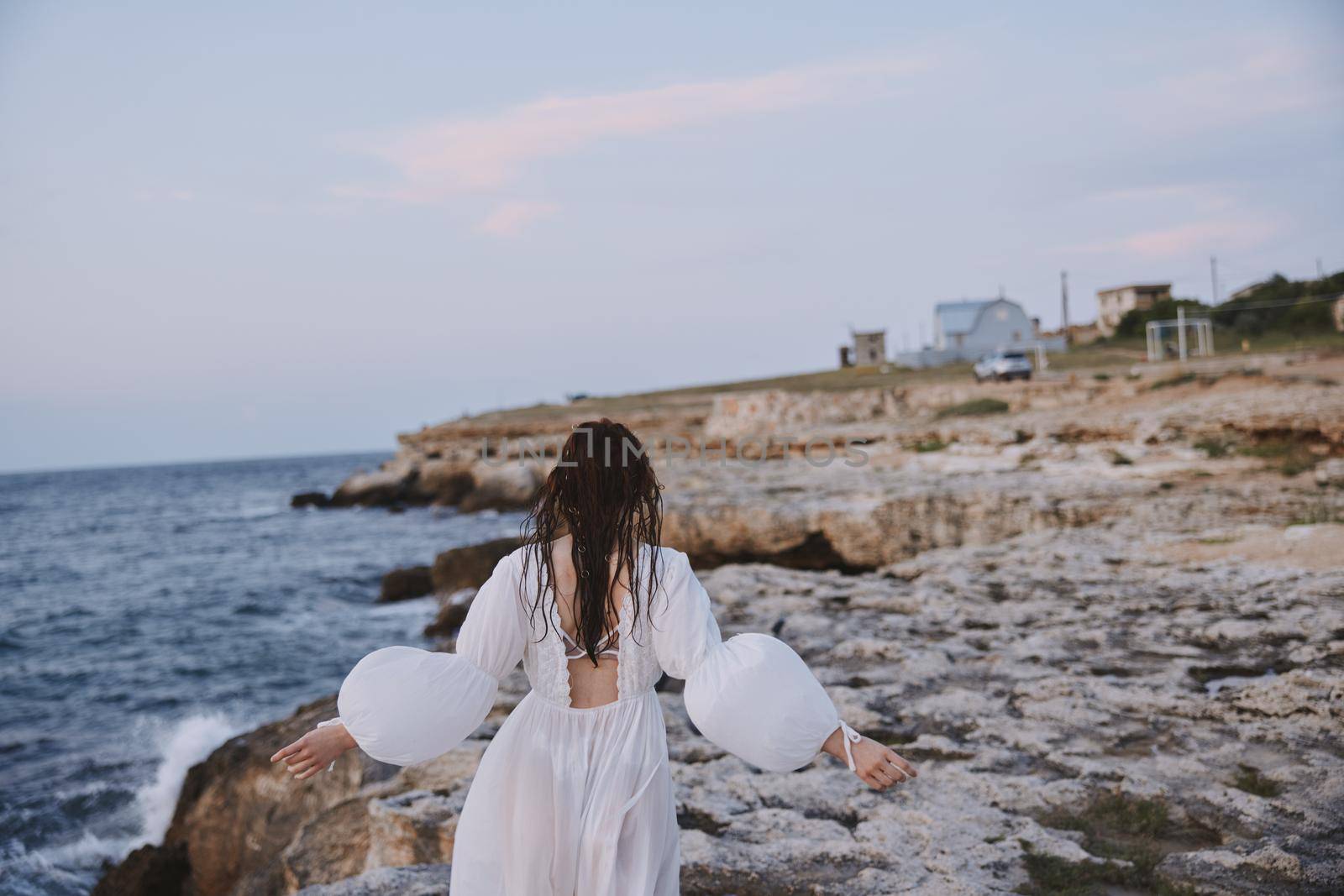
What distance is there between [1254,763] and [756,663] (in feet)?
10.0

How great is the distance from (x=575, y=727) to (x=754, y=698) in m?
0.55

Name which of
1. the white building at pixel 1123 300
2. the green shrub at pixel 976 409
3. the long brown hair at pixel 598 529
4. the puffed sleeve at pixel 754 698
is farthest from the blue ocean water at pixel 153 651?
the white building at pixel 1123 300

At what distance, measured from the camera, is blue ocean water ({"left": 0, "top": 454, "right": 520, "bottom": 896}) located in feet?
27.5

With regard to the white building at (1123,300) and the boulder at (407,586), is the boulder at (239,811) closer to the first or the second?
the boulder at (407,586)

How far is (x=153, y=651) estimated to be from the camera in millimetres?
15641

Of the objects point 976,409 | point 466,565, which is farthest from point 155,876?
point 976,409

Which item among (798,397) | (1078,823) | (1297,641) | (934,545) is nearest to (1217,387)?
(934,545)

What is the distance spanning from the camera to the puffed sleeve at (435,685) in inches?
94.0

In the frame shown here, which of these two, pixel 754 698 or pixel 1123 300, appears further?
pixel 1123 300

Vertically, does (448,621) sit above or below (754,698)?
below

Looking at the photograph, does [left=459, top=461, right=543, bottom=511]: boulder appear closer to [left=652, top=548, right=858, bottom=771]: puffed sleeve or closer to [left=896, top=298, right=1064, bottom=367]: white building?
[left=896, top=298, right=1064, bottom=367]: white building

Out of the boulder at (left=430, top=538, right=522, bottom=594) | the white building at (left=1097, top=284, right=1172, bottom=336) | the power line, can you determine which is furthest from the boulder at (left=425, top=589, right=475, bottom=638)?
the white building at (left=1097, top=284, right=1172, bottom=336)

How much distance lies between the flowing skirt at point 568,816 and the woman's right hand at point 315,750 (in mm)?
402

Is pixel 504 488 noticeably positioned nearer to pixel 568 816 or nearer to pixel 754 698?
pixel 568 816
